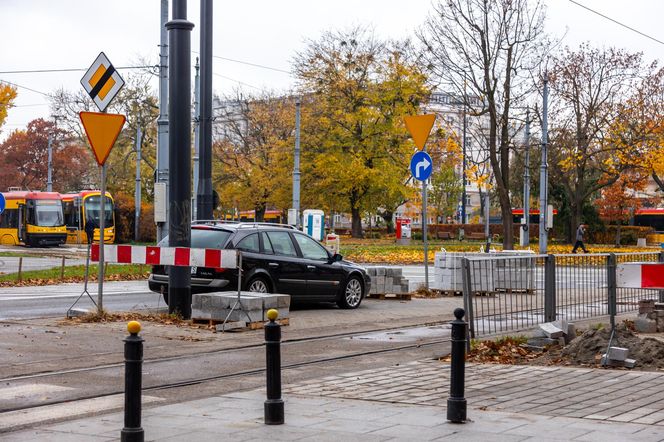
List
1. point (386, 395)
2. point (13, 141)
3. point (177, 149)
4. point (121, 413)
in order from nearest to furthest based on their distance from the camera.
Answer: point (121, 413)
point (386, 395)
point (177, 149)
point (13, 141)

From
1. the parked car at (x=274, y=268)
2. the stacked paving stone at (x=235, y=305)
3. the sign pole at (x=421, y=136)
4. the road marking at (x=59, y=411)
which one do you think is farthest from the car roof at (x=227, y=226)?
the road marking at (x=59, y=411)


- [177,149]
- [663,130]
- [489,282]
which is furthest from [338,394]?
[663,130]

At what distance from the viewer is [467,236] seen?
7006 cm

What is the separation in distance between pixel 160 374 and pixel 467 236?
6147cm

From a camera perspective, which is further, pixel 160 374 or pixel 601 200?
pixel 601 200

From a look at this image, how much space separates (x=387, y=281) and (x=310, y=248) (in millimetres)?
3492

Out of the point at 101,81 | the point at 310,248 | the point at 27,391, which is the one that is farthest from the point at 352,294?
the point at 27,391

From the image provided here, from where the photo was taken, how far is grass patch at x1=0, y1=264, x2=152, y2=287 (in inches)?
930

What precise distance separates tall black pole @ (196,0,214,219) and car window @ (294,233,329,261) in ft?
12.2

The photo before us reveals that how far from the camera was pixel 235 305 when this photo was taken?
13.5 metres

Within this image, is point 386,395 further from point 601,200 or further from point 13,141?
point 13,141

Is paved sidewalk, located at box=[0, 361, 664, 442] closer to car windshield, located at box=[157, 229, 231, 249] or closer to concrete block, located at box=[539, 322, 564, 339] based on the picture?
concrete block, located at box=[539, 322, 564, 339]

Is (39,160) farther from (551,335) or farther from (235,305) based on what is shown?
(551,335)

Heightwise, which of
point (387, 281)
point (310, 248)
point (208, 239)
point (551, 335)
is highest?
point (208, 239)
